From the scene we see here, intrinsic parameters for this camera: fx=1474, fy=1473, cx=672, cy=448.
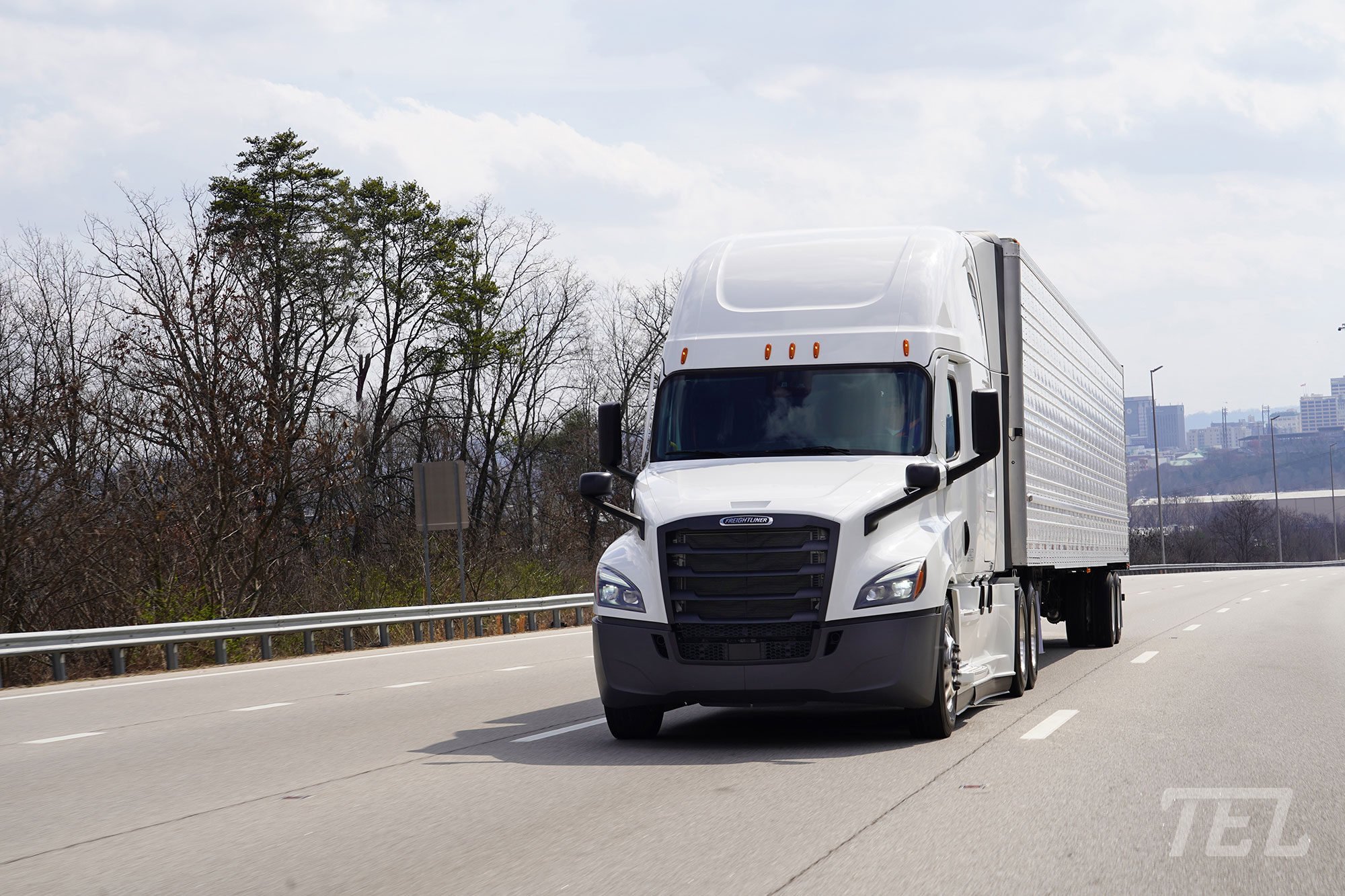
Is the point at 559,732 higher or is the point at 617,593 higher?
the point at 617,593

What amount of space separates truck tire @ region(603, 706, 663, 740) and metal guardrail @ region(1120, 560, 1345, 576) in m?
60.5

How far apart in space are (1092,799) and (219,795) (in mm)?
4796

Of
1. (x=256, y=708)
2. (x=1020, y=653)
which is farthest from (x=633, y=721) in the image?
(x=256, y=708)

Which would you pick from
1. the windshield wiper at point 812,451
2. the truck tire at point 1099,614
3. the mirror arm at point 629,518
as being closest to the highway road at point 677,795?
the mirror arm at point 629,518

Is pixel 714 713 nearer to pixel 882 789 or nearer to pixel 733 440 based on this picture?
pixel 733 440

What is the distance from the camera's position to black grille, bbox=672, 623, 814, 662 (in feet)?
30.4

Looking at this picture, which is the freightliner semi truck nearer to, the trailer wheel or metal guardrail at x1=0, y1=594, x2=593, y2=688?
the trailer wheel

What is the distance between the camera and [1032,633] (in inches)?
535

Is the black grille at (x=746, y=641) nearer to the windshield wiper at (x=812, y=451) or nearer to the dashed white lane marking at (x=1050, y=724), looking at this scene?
the windshield wiper at (x=812, y=451)

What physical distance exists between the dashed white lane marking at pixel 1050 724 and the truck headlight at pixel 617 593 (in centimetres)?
275

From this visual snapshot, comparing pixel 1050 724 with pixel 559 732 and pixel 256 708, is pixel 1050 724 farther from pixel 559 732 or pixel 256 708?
pixel 256 708

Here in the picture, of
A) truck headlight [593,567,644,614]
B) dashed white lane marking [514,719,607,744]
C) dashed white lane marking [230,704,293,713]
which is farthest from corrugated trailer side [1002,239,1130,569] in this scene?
dashed white lane marking [230,704,293,713]

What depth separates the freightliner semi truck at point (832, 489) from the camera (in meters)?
9.27

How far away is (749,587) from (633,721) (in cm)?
146
